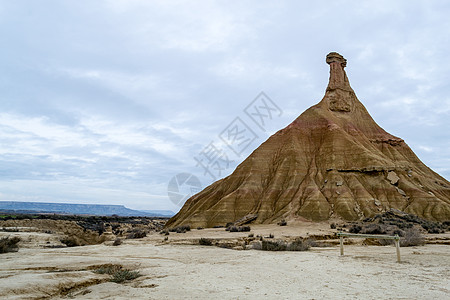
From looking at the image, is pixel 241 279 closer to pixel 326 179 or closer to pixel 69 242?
pixel 69 242

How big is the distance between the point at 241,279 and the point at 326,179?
32.0m

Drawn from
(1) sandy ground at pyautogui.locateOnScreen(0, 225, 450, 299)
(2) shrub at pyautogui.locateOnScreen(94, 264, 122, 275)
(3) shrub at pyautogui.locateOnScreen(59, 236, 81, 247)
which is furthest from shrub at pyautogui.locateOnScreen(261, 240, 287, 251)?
(3) shrub at pyautogui.locateOnScreen(59, 236, 81, 247)

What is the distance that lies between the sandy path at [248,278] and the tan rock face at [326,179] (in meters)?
21.9

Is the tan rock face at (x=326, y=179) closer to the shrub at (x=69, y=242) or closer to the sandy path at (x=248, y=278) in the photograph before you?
the shrub at (x=69, y=242)

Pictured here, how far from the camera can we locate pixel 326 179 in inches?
1464

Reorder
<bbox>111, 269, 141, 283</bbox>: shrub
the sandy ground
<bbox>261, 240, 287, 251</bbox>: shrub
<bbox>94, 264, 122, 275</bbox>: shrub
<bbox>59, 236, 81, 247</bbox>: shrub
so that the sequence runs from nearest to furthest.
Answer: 1. the sandy ground
2. <bbox>111, 269, 141, 283</bbox>: shrub
3. <bbox>94, 264, 122, 275</bbox>: shrub
4. <bbox>261, 240, 287, 251</bbox>: shrub
5. <bbox>59, 236, 81, 247</bbox>: shrub

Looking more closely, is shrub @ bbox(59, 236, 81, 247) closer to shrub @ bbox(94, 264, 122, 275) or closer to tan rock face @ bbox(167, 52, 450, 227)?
shrub @ bbox(94, 264, 122, 275)

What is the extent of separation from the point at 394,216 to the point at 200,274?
2750 cm

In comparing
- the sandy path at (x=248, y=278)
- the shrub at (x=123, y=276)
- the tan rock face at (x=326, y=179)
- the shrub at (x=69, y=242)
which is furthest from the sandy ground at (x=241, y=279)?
the tan rock face at (x=326, y=179)

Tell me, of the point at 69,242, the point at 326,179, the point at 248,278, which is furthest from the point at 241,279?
the point at 326,179

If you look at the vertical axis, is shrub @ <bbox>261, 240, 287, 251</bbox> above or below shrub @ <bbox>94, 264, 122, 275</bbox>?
above

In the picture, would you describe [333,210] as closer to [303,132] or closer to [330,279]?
[303,132]

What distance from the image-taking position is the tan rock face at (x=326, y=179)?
3256cm

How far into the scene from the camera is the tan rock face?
3256 cm
